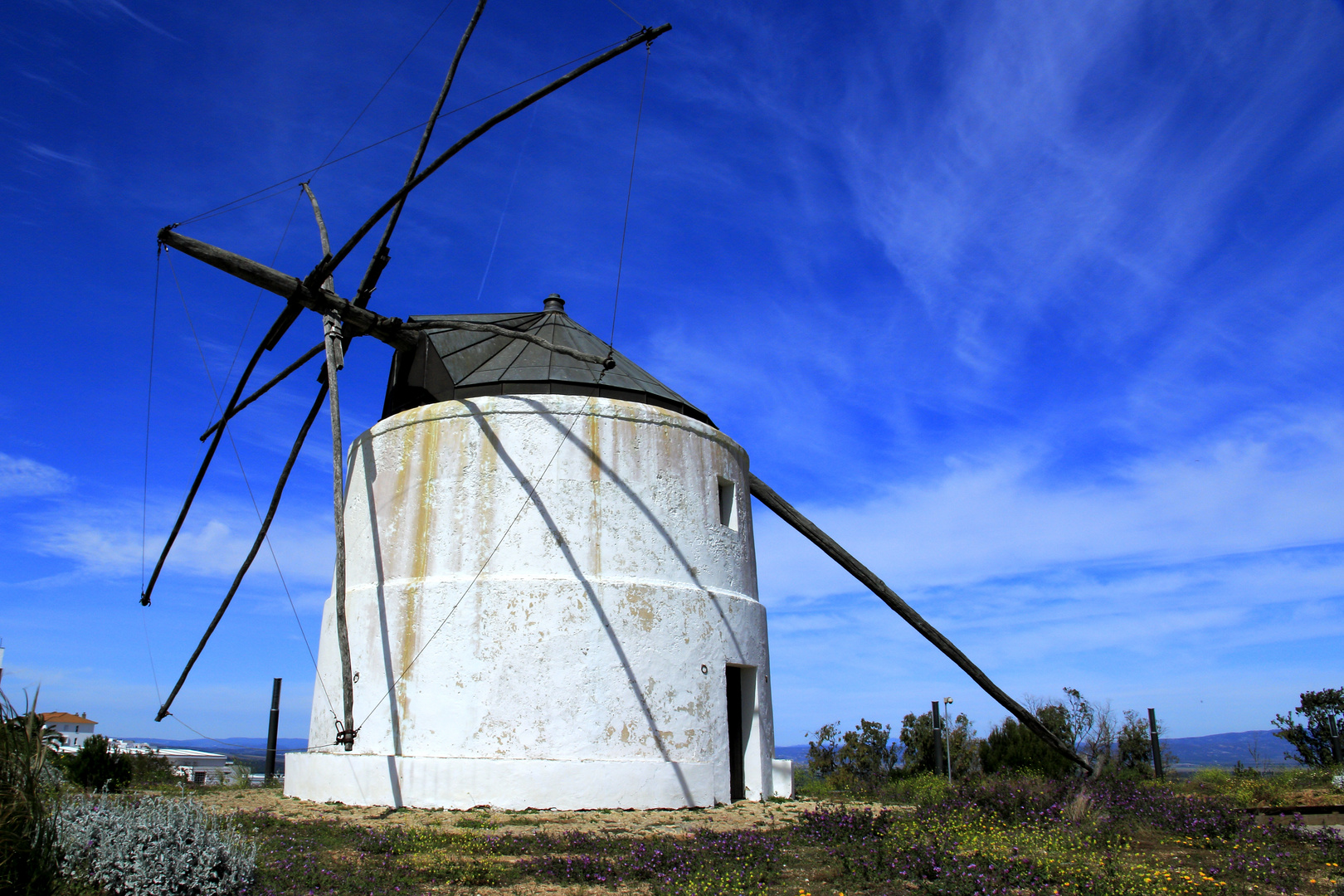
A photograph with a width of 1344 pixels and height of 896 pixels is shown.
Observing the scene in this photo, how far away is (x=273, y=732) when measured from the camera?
18.8m

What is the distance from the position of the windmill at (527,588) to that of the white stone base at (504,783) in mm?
23

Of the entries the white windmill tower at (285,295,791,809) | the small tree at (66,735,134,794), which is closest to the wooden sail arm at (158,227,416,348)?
the white windmill tower at (285,295,791,809)

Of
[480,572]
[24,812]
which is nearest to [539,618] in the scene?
[480,572]

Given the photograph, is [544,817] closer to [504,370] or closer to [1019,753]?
[504,370]

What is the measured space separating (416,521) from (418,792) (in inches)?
139

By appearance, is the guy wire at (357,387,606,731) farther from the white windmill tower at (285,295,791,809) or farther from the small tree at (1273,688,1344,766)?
the small tree at (1273,688,1344,766)

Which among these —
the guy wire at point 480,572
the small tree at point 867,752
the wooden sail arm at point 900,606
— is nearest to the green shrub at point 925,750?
the small tree at point 867,752

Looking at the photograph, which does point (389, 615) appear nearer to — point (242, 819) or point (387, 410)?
point (242, 819)

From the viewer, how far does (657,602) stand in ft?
37.1

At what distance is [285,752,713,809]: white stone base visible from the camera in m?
9.94

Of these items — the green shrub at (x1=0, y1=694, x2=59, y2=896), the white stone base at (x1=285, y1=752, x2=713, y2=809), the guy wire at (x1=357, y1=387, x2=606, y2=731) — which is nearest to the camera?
the green shrub at (x1=0, y1=694, x2=59, y2=896)

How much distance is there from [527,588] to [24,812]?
266 inches

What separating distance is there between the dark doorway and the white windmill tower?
3 centimetres

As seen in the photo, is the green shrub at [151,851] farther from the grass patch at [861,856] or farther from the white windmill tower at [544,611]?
the white windmill tower at [544,611]
